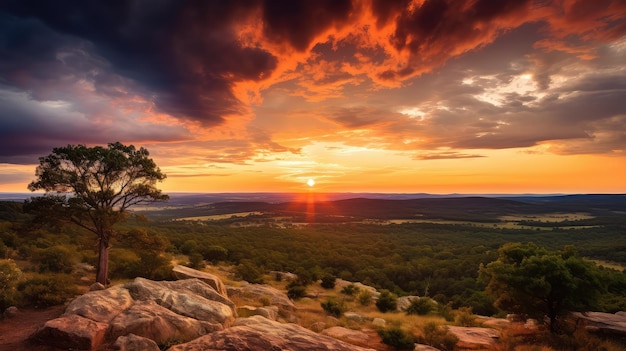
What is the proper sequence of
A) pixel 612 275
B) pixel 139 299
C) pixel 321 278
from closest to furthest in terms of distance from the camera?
pixel 139 299 < pixel 612 275 < pixel 321 278

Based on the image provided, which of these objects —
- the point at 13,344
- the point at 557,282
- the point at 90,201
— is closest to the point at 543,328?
the point at 557,282

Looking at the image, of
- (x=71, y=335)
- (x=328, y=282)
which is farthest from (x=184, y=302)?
(x=328, y=282)

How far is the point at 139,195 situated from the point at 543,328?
98.8 ft

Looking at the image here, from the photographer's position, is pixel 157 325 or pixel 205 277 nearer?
pixel 157 325

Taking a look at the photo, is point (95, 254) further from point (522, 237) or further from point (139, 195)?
point (522, 237)

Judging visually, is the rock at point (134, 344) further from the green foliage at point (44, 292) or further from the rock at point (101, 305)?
the green foliage at point (44, 292)

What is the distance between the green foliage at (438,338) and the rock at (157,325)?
1171cm

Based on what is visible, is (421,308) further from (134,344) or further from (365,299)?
(134,344)

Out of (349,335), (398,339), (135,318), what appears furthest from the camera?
(349,335)

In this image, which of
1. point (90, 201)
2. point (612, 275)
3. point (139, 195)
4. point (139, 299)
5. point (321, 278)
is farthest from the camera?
point (321, 278)

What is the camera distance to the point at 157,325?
12297 mm

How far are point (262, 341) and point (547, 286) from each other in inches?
668

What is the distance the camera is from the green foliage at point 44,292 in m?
17.8

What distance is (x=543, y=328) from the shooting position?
20453 mm
